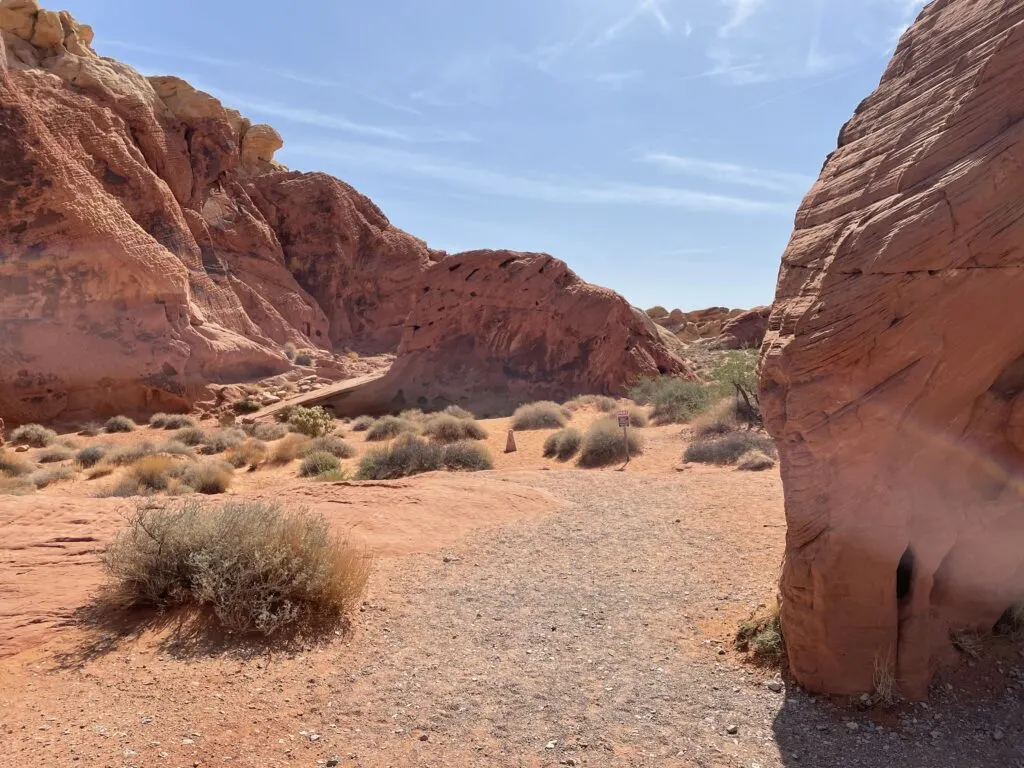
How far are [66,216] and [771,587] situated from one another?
78.0 feet

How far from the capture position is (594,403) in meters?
21.4

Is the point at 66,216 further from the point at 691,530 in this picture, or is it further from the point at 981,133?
the point at 981,133

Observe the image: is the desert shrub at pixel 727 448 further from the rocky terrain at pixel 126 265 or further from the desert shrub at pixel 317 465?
the rocky terrain at pixel 126 265

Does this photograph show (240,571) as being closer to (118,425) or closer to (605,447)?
(605,447)

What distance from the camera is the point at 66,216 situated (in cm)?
2158

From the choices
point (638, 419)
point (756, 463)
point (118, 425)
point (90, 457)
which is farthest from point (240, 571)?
point (118, 425)

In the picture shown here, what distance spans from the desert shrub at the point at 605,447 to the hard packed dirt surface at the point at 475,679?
6812 mm

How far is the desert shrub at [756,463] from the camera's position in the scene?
12.1 meters

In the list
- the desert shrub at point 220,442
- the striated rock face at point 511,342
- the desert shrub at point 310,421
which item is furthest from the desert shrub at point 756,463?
the desert shrub at point 220,442

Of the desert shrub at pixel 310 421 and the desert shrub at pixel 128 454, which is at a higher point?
the desert shrub at pixel 310 421

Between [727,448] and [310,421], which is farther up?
[727,448]

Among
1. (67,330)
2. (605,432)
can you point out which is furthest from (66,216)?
(605,432)

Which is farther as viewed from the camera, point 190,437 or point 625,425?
point 190,437

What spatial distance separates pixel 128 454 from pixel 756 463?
44.4 feet
